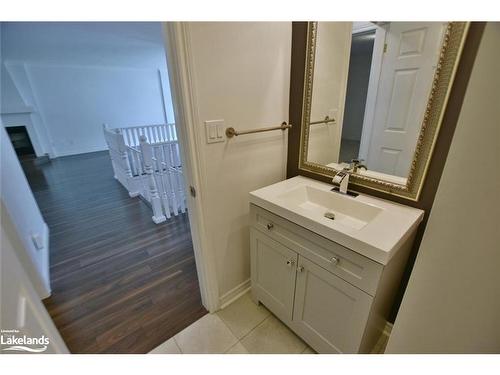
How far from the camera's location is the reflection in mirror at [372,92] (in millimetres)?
975

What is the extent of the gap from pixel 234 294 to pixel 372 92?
5.05 ft

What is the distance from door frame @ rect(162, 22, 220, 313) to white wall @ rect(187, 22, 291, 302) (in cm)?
3

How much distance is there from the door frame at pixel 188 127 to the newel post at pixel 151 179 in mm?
1451

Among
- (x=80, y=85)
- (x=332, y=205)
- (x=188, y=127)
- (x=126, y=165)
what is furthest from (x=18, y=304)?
(x=80, y=85)

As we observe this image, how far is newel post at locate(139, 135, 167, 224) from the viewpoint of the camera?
2495mm

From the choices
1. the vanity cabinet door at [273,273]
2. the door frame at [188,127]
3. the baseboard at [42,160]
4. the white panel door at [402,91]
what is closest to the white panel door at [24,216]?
the door frame at [188,127]

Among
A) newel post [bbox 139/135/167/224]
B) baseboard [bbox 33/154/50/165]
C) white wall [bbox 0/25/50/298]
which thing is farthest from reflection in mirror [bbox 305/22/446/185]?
baseboard [bbox 33/154/50/165]

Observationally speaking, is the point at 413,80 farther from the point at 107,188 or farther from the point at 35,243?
the point at 107,188

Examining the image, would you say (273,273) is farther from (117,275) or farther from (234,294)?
(117,275)

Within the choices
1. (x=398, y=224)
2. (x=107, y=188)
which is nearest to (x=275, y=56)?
(x=398, y=224)

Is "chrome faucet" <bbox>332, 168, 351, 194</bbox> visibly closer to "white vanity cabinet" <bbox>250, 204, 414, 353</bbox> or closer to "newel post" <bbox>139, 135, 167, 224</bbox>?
"white vanity cabinet" <bbox>250, 204, 414, 353</bbox>

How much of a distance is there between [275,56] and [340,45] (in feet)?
1.18

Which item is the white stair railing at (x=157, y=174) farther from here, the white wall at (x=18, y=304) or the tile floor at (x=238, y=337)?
the white wall at (x=18, y=304)

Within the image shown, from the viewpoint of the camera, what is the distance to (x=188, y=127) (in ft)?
3.44
